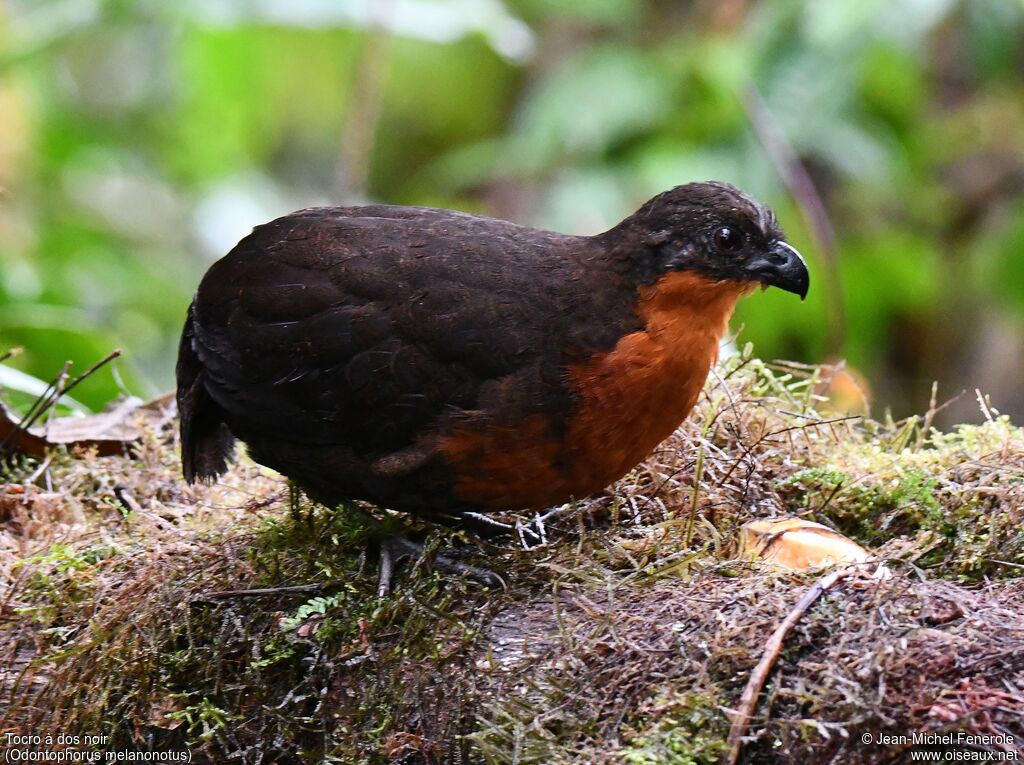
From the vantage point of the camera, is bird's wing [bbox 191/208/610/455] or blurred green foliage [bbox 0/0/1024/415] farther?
blurred green foliage [bbox 0/0/1024/415]

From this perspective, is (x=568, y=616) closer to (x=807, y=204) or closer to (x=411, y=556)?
(x=411, y=556)

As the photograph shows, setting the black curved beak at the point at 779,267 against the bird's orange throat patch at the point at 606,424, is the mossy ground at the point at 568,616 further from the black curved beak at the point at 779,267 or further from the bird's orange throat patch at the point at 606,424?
the black curved beak at the point at 779,267

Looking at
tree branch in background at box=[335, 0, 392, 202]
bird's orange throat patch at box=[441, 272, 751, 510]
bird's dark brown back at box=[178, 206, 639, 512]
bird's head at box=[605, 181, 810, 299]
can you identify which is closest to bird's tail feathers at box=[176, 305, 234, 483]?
bird's dark brown back at box=[178, 206, 639, 512]

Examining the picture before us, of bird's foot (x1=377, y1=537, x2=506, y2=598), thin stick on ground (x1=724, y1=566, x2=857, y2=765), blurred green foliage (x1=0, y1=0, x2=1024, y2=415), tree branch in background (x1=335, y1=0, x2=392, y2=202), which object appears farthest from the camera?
blurred green foliage (x1=0, y1=0, x2=1024, y2=415)

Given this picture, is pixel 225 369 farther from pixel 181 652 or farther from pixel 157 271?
pixel 157 271

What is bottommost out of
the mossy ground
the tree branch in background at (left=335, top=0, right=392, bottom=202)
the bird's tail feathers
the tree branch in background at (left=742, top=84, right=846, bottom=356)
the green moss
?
the green moss

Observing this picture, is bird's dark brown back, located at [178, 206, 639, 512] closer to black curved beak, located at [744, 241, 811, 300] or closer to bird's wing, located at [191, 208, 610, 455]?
bird's wing, located at [191, 208, 610, 455]

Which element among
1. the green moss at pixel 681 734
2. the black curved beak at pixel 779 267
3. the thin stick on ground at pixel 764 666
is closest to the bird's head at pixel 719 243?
the black curved beak at pixel 779 267
